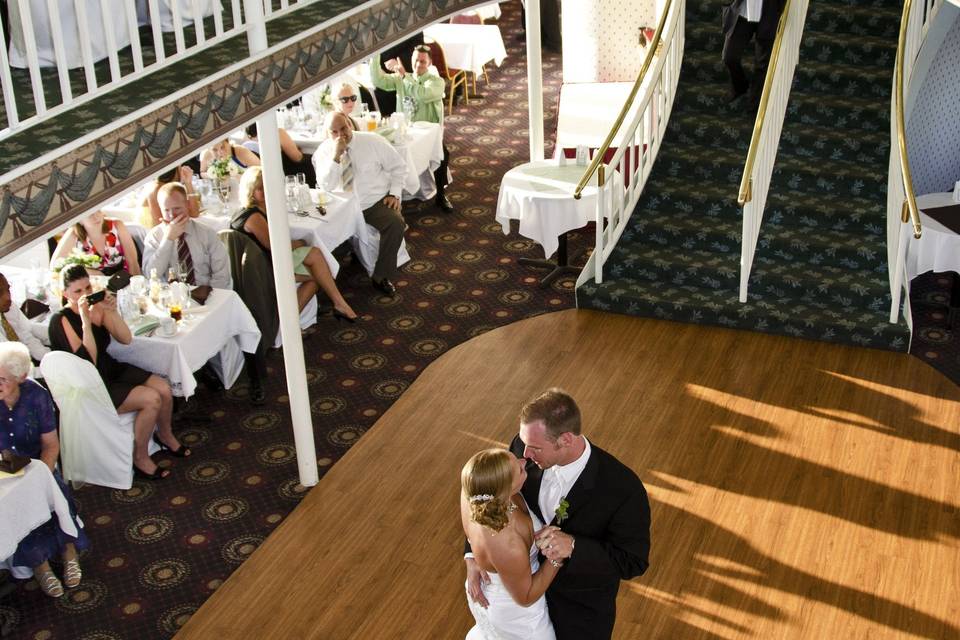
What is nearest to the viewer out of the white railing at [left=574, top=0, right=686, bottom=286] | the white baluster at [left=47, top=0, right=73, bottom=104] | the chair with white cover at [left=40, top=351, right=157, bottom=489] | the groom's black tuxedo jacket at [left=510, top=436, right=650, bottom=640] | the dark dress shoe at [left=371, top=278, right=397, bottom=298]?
the groom's black tuxedo jacket at [left=510, top=436, right=650, bottom=640]

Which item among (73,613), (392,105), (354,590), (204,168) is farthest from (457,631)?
(392,105)

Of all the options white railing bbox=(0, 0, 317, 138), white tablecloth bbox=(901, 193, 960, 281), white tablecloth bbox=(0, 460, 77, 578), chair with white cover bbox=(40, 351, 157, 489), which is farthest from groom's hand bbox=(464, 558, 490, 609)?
white tablecloth bbox=(901, 193, 960, 281)

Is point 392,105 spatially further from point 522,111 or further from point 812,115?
point 812,115

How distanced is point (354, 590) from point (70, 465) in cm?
202

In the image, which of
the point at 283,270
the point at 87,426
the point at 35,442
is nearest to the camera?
the point at 35,442

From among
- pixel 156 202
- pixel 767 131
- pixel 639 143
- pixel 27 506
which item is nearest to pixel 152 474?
pixel 27 506

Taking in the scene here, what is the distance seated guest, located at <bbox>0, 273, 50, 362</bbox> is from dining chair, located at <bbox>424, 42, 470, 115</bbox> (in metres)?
6.26

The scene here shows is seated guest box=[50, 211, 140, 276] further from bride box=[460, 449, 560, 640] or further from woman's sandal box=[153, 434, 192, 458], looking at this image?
bride box=[460, 449, 560, 640]

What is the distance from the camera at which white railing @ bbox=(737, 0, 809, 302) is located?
7.75 metres

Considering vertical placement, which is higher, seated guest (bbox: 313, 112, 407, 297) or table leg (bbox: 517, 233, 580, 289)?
seated guest (bbox: 313, 112, 407, 297)

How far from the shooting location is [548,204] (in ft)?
28.3

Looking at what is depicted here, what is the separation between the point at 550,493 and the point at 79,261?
441 centimetres

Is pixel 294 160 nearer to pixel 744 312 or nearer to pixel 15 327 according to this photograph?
pixel 15 327

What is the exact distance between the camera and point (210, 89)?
5395mm
